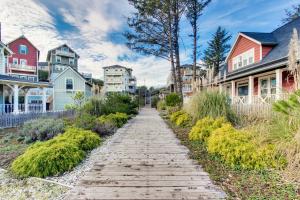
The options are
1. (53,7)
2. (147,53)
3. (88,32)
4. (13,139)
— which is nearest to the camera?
(13,139)

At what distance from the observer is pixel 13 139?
7.27 m

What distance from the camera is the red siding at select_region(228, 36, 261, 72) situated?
48.9 ft

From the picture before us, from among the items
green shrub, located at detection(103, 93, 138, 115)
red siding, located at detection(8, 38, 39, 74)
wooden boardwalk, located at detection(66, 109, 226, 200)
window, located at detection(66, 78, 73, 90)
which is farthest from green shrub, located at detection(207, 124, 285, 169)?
red siding, located at detection(8, 38, 39, 74)

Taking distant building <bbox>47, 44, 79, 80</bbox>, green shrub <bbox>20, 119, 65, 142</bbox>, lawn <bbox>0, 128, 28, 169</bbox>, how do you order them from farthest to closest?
distant building <bbox>47, 44, 79, 80</bbox> < green shrub <bbox>20, 119, 65, 142</bbox> < lawn <bbox>0, 128, 28, 169</bbox>

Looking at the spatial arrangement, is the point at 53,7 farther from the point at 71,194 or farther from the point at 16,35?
the point at 16,35

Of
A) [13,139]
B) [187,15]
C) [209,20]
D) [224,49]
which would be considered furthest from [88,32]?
[224,49]

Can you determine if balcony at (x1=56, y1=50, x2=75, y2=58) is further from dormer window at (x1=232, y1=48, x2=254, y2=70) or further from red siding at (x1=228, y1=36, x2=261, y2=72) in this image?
dormer window at (x1=232, y1=48, x2=254, y2=70)

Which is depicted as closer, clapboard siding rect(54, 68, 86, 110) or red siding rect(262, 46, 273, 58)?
red siding rect(262, 46, 273, 58)

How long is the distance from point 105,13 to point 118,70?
144ft

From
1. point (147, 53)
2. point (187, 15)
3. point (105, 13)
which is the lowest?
point (147, 53)

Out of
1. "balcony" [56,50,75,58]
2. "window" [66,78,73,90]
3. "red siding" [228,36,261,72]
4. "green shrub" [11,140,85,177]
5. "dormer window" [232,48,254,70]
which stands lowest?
"green shrub" [11,140,85,177]

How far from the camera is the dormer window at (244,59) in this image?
15823 millimetres

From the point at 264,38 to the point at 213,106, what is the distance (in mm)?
10785

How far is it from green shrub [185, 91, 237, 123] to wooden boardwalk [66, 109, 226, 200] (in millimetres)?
2510
